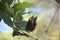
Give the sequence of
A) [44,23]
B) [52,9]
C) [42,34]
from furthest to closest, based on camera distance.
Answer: [52,9]
[44,23]
[42,34]

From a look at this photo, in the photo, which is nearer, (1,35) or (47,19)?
(1,35)

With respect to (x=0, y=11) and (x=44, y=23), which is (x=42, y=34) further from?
A: (x=0, y=11)

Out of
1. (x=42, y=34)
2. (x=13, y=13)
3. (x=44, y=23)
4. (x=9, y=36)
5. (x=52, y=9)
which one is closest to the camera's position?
(x=13, y=13)

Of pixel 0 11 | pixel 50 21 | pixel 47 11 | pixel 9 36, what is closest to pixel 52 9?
pixel 47 11

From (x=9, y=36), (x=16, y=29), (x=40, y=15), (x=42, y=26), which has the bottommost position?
(x=16, y=29)

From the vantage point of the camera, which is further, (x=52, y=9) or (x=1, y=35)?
(x=52, y=9)

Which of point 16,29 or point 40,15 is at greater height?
point 40,15

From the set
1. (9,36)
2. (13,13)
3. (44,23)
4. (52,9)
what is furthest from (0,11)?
(52,9)

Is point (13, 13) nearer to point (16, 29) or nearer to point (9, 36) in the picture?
point (16, 29)

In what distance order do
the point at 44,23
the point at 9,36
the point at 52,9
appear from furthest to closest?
the point at 52,9
the point at 44,23
the point at 9,36
